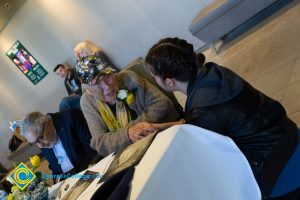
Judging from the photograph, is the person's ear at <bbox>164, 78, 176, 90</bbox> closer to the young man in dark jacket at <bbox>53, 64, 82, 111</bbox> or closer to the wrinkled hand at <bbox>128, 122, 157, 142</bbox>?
the wrinkled hand at <bbox>128, 122, 157, 142</bbox>

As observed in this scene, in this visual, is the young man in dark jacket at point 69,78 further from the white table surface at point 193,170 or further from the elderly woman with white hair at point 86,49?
the white table surface at point 193,170

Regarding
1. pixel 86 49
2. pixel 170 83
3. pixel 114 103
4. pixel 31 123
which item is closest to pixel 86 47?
pixel 86 49

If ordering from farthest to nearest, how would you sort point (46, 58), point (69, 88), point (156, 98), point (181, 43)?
point (46, 58)
point (69, 88)
point (156, 98)
point (181, 43)

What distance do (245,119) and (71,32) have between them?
552 cm

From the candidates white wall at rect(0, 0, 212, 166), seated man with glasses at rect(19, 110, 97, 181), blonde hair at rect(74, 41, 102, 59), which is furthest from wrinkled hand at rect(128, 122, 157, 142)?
blonde hair at rect(74, 41, 102, 59)

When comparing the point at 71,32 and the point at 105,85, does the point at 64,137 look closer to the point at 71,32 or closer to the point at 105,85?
the point at 105,85

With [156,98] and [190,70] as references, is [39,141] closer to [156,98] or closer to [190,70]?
[156,98]

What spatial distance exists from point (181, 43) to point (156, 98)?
2.47 ft

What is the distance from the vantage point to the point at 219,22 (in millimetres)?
4305

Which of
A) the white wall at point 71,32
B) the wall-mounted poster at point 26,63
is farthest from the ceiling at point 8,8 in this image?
the wall-mounted poster at point 26,63

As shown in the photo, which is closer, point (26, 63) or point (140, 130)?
point (140, 130)

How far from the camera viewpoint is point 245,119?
1.29 m

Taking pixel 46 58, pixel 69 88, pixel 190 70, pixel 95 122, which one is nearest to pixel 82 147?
pixel 95 122

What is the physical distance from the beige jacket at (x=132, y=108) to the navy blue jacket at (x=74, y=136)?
35cm
